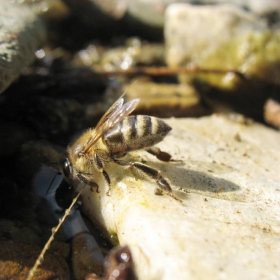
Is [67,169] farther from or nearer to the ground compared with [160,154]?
farther from the ground

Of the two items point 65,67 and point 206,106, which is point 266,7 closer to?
point 206,106

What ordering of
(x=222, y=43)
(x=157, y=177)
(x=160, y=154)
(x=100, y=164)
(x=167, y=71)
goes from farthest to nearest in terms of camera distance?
(x=167, y=71) → (x=222, y=43) → (x=160, y=154) → (x=100, y=164) → (x=157, y=177)

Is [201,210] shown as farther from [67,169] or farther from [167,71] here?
[167,71]

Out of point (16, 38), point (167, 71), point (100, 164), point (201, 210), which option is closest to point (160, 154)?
point (100, 164)

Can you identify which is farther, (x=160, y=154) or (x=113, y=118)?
(x=160, y=154)

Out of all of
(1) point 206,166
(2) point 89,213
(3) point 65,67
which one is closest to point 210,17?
(3) point 65,67

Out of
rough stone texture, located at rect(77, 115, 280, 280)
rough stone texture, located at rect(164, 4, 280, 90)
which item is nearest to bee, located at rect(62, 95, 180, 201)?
rough stone texture, located at rect(77, 115, 280, 280)

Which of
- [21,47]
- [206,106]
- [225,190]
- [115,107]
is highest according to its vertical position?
[21,47]

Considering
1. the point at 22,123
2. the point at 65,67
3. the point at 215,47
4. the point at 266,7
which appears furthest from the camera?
the point at 266,7
